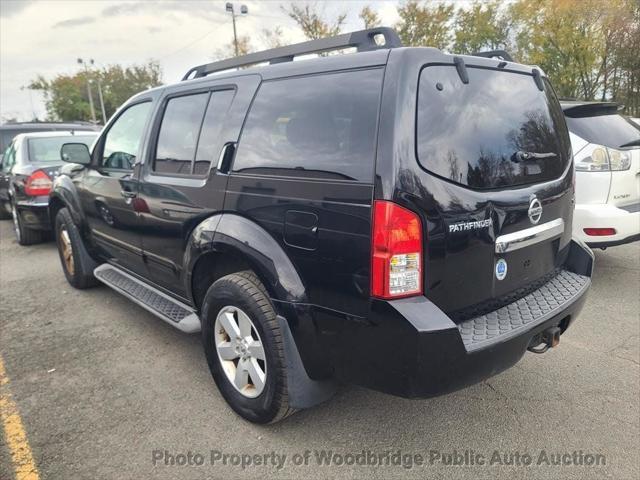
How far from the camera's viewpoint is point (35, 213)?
6309 mm

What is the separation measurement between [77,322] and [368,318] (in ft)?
10.3

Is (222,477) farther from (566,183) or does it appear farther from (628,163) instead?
(628,163)

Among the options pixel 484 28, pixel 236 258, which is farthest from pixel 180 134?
pixel 484 28

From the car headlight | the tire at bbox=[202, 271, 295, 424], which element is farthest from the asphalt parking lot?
the car headlight

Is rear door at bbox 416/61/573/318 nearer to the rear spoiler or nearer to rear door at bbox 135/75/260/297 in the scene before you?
rear door at bbox 135/75/260/297

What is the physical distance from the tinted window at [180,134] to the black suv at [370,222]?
0.08 ft

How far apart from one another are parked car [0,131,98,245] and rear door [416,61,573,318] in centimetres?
547

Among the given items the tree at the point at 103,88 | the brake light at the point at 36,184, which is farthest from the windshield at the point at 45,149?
the tree at the point at 103,88

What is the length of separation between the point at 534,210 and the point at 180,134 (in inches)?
86.2

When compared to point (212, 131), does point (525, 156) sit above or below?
below

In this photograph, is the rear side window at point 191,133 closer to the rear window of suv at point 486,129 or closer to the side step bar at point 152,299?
the side step bar at point 152,299

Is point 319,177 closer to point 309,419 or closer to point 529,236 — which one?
point 529,236

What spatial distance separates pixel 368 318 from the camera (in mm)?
1914

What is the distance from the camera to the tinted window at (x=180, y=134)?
2924 millimetres
